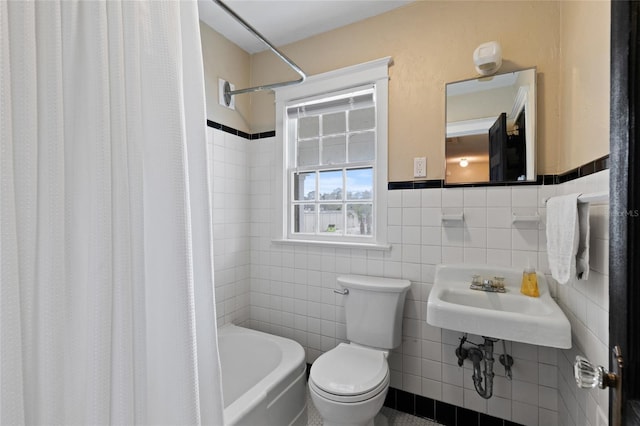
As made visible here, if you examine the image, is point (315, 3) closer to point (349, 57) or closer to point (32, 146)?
point (349, 57)

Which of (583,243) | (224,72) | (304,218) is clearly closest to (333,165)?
(304,218)

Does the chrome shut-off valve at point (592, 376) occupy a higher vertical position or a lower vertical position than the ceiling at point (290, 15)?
lower

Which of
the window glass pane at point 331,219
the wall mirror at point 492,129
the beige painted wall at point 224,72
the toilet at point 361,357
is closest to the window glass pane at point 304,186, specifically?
the window glass pane at point 331,219

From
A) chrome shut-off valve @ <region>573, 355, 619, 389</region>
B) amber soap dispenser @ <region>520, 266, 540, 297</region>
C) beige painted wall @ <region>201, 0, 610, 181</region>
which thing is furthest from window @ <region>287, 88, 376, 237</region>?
chrome shut-off valve @ <region>573, 355, 619, 389</region>

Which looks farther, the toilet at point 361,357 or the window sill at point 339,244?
the window sill at point 339,244

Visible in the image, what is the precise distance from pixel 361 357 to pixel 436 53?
1.90 metres

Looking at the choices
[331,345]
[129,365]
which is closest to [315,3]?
[129,365]

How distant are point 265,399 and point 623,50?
68.4 inches

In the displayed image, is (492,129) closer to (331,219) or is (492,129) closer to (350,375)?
(331,219)

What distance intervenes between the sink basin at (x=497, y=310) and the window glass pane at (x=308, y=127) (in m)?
1.38

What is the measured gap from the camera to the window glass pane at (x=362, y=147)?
2.18 meters

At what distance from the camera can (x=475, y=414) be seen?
174cm

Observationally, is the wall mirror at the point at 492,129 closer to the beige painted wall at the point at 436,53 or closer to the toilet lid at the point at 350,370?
the beige painted wall at the point at 436,53

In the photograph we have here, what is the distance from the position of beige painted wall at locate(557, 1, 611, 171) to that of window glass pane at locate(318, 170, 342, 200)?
1.34 meters
